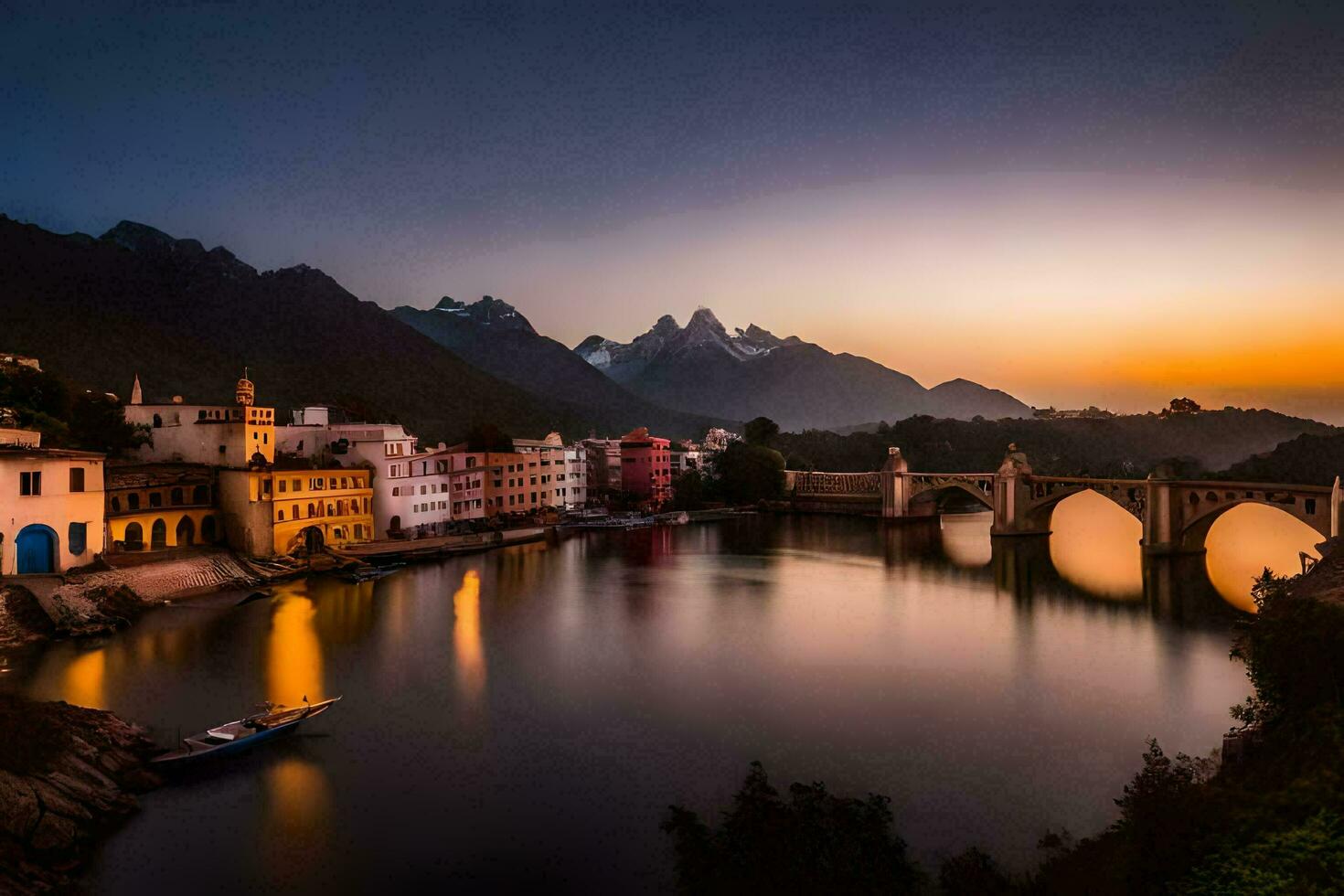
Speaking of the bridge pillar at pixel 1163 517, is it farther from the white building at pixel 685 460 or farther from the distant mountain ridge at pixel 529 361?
the distant mountain ridge at pixel 529 361

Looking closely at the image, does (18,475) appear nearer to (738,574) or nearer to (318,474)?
(318,474)

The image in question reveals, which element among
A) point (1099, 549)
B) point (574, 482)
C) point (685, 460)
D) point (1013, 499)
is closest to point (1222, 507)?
point (1099, 549)

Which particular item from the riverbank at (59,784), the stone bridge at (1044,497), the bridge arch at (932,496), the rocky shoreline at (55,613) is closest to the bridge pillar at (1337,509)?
the stone bridge at (1044,497)

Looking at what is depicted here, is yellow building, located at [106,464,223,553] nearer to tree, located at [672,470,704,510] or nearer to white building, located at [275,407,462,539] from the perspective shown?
white building, located at [275,407,462,539]

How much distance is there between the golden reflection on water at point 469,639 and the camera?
49.2 feet

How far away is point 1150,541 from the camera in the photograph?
97.2 feet

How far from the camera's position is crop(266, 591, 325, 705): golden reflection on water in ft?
46.5

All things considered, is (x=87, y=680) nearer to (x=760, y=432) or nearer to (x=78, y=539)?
(x=78, y=539)

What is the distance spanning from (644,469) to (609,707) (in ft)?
111

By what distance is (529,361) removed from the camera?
374 ft

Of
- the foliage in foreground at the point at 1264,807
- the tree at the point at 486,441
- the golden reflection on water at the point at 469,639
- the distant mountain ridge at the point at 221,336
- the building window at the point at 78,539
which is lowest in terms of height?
the golden reflection on water at the point at 469,639

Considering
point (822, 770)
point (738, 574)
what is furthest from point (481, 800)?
point (738, 574)

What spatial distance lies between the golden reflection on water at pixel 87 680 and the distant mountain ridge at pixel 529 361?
8019 centimetres

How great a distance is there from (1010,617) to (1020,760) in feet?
33.9
